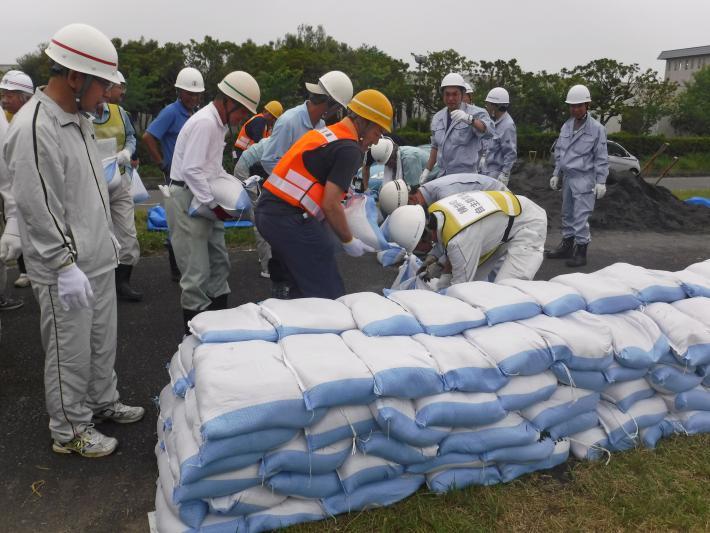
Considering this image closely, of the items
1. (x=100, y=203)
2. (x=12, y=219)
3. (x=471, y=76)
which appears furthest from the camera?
(x=471, y=76)

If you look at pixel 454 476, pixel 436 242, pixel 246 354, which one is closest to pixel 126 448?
pixel 246 354

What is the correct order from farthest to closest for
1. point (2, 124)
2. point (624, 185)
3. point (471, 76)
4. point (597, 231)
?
1. point (471, 76)
2. point (624, 185)
3. point (597, 231)
4. point (2, 124)

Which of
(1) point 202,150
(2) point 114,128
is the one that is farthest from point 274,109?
(1) point 202,150

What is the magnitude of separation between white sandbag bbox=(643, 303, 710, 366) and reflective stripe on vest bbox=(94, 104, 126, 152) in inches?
156

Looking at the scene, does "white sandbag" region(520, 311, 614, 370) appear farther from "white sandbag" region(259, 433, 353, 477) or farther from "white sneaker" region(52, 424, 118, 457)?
"white sneaker" region(52, 424, 118, 457)

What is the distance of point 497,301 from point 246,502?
1.34 m

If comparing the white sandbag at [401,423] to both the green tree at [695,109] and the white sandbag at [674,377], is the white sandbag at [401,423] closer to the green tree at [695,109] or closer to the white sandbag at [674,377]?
the white sandbag at [674,377]

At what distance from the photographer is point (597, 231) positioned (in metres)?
8.20

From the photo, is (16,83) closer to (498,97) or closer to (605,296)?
(605,296)

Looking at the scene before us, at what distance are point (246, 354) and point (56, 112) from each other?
1.22 metres

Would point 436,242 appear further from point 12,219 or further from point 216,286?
point 12,219

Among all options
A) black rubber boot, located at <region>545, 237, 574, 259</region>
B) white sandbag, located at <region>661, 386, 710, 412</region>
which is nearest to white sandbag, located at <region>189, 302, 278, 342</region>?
white sandbag, located at <region>661, 386, 710, 412</region>

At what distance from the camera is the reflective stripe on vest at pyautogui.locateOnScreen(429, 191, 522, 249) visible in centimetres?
306

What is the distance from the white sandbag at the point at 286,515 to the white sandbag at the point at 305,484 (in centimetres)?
4
